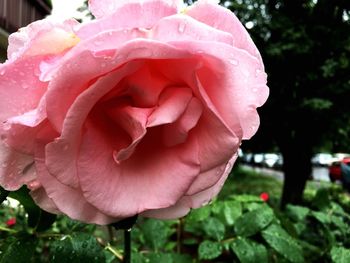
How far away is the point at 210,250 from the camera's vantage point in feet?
3.18

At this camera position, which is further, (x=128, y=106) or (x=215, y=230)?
(x=215, y=230)

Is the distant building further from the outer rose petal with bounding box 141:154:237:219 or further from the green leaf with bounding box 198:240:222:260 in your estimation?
the outer rose petal with bounding box 141:154:237:219

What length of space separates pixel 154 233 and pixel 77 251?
1.60 feet

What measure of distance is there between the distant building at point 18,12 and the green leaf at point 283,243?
11.3ft

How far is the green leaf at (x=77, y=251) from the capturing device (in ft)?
1.84

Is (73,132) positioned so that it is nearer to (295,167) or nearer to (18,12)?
(18,12)

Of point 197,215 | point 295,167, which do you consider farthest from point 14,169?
point 295,167

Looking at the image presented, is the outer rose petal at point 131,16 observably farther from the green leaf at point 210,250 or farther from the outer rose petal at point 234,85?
the green leaf at point 210,250

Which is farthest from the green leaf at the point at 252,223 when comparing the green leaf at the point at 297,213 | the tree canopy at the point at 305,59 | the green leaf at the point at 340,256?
the tree canopy at the point at 305,59

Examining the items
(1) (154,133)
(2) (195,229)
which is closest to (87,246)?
(1) (154,133)

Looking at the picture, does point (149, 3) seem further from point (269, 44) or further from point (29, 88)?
point (269, 44)

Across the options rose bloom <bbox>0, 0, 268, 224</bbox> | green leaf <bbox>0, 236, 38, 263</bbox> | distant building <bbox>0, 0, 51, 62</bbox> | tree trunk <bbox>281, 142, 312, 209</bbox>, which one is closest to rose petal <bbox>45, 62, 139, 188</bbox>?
rose bloom <bbox>0, 0, 268, 224</bbox>

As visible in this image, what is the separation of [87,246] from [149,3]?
34cm

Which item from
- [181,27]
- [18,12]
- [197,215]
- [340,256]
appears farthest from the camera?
[18,12]
